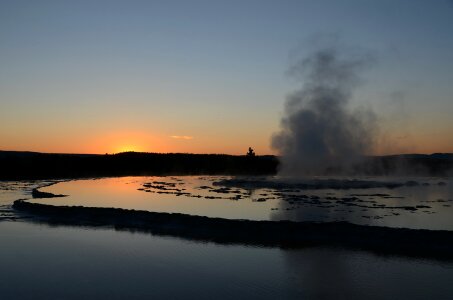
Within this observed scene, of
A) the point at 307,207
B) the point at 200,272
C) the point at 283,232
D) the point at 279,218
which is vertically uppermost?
the point at 307,207

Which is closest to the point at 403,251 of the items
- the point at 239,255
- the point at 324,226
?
the point at 324,226

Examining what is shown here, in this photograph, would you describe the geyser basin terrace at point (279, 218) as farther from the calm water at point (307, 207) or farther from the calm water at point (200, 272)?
the calm water at point (200, 272)

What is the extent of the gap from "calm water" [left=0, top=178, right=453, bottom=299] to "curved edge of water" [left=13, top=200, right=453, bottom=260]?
0.58 meters

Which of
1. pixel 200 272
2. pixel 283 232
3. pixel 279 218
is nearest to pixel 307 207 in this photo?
pixel 279 218

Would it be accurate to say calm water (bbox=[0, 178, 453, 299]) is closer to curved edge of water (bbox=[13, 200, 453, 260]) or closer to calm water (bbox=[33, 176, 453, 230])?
curved edge of water (bbox=[13, 200, 453, 260])

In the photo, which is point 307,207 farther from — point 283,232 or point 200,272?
point 200,272

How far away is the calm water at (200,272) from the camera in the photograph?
628 cm

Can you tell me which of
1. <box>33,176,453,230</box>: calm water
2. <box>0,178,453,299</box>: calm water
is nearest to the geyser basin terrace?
<box>33,176,453,230</box>: calm water

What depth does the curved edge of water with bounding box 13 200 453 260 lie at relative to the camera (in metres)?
8.92

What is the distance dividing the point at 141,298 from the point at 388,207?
401 inches

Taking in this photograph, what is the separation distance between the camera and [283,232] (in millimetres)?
10125

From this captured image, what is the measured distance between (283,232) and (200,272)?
3.20m

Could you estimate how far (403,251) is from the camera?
8680mm

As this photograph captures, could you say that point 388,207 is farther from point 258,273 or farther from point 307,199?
point 258,273
